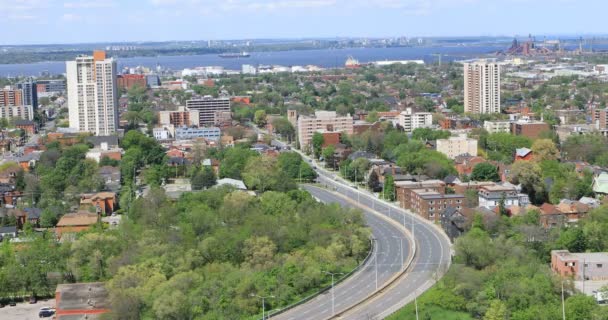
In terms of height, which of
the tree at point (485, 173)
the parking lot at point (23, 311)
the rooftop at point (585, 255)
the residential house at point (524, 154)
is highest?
the residential house at point (524, 154)

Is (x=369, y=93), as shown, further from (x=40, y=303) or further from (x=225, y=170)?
(x=40, y=303)

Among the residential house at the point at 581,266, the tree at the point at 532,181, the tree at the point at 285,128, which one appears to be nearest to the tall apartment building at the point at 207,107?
the tree at the point at 285,128

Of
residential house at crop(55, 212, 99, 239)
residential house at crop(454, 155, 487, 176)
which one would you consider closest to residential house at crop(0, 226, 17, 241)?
residential house at crop(55, 212, 99, 239)

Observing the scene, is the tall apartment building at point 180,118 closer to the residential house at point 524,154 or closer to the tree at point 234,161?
the tree at point 234,161

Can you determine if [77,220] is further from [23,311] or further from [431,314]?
[431,314]

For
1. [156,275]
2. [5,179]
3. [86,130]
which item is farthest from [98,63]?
[156,275]

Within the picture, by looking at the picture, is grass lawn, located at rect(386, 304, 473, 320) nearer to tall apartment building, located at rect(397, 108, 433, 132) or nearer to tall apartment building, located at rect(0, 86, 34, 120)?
tall apartment building, located at rect(397, 108, 433, 132)

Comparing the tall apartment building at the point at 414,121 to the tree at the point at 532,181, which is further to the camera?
the tall apartment building at the point at 414,121

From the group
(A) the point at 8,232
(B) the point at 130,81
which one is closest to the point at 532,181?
(A) the point at 8,232

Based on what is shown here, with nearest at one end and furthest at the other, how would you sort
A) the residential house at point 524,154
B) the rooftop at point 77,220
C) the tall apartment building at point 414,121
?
the rooftop at point 77,220
the residential house at point 524,154
the tall apartment building at point 414,121
